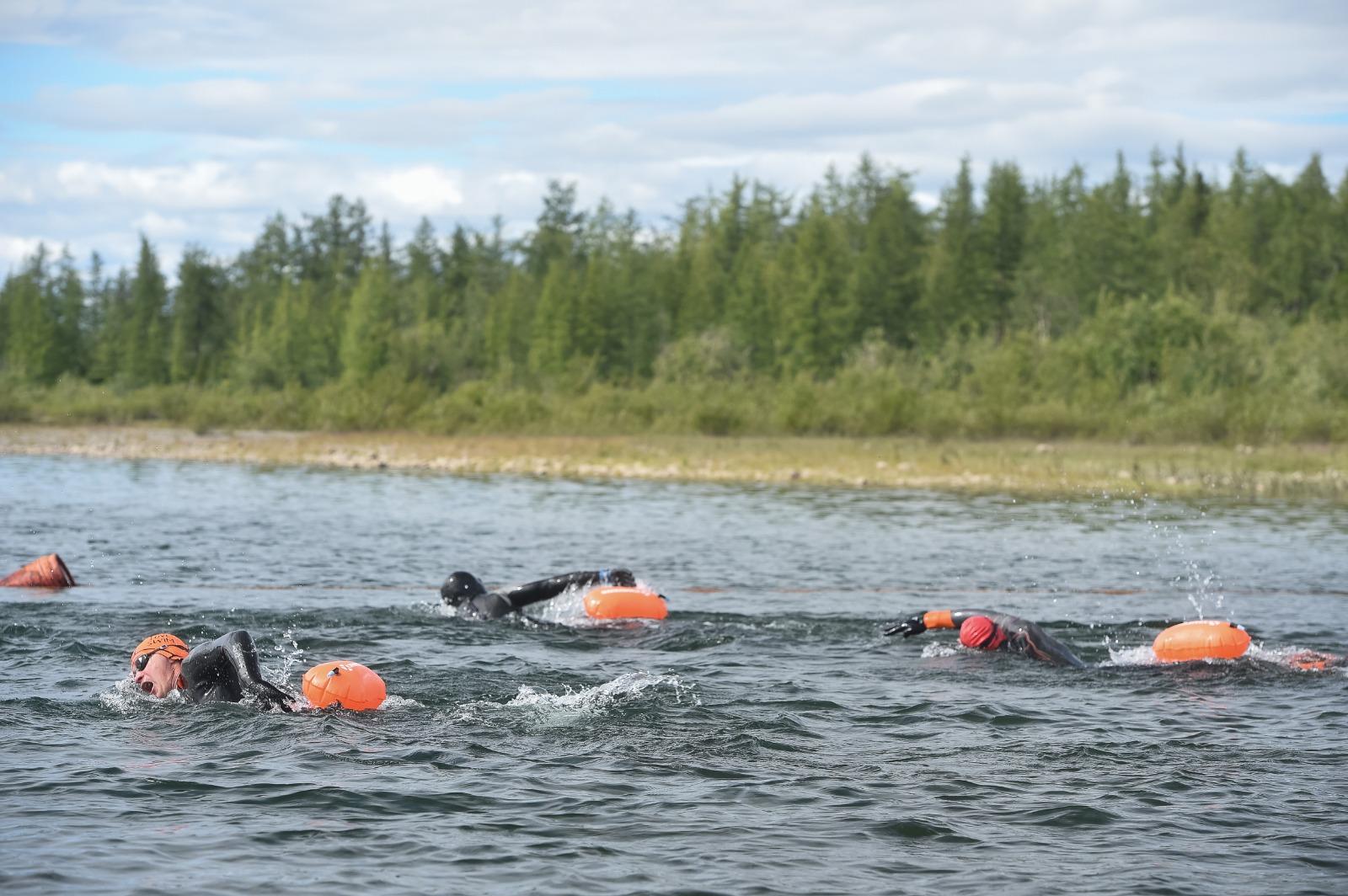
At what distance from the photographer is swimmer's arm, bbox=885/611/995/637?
1396cm

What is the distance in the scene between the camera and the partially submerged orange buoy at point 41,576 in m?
17.4

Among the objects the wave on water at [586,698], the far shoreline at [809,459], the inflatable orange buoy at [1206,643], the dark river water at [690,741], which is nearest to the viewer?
the dark river water at [690,741]

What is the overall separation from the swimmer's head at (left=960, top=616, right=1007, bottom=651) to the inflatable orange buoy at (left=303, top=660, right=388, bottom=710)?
5744 mm

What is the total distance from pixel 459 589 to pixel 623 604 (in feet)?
6.47

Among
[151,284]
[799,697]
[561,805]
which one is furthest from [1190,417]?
[151,284]

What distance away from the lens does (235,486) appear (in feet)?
113

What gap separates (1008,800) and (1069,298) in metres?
77.4

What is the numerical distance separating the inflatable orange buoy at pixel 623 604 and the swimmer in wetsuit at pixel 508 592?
47cm

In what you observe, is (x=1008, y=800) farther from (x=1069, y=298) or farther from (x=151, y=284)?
(x=151, y=284)

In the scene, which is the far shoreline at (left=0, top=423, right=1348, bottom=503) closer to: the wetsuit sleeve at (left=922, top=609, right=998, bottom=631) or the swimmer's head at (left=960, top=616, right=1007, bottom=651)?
the wetsuit sleeve at (left=922, top=609, right=998, bottom=631)

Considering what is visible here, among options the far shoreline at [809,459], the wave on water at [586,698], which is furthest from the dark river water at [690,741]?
the far shoreline at [809,459]

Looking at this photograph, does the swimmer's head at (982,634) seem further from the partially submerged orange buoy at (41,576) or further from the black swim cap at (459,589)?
the partially submerged orange buoy at (41,576)

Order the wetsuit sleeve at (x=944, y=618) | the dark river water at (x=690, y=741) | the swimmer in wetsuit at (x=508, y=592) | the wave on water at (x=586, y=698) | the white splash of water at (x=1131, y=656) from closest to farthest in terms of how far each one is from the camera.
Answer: the dark river water at (x=690, y=741)
the wave on water at (x=586, y=698)
the white splash of water at (x=1131, y=656)
the wetsuit sleeve at (x=944, y=618)
the swimmer in wetsuit at (x=508, y=592)

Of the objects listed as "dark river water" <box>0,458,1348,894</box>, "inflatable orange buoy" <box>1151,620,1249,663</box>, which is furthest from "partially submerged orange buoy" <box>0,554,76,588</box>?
"inflatable orange buoy" <box>1151,620,1249,663</box>
